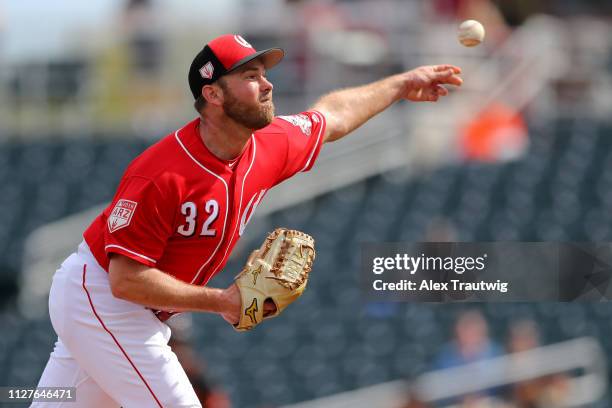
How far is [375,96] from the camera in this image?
4891 mm

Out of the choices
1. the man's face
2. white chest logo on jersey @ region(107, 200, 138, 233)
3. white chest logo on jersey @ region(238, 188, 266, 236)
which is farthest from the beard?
white chest logo on jersey @ region(107, 200, 138, 233)

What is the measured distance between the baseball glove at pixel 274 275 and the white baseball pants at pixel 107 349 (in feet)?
1.03

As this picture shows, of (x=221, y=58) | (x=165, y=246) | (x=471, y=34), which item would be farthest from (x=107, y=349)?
(x=471, y=34)

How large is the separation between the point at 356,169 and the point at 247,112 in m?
7.00

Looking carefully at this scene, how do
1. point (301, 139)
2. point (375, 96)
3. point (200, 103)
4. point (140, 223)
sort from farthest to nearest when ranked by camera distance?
point (375, 96), point (301, 139), point (200, 103), point (140, 223)

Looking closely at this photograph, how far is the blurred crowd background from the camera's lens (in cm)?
959

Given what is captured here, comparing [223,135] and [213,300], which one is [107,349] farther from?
[223,135]

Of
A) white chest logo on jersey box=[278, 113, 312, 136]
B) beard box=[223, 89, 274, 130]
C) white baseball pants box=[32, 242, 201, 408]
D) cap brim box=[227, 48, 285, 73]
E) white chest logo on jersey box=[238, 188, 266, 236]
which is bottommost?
white baseball pants box=[32, 242, 201, 408]

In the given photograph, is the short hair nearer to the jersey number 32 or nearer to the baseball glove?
the jersey number 32

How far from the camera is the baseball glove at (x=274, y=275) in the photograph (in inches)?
161

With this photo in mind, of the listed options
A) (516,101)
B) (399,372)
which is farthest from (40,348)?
(516,101)

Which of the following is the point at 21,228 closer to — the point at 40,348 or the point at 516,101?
the point at 40,348

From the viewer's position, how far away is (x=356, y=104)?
193 inches

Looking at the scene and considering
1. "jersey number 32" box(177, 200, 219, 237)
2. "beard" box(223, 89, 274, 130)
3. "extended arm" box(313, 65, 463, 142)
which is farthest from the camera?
"extended arm" box(313, 65, 463, 142)
